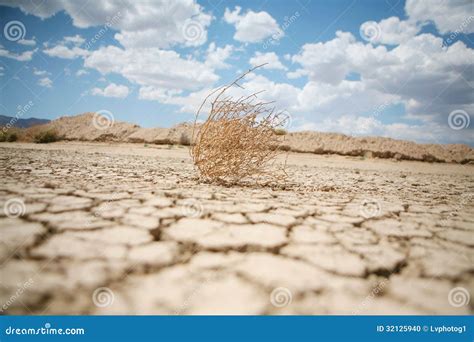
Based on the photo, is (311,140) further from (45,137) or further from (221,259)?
(45,137)

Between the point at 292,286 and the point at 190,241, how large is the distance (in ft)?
1.51

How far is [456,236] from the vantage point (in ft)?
4.56

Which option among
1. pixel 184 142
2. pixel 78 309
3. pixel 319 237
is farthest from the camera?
pixel 184 142

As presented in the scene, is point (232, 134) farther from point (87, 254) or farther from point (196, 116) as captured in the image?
point (87, 254)

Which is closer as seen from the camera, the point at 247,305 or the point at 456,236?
the point at 247,305

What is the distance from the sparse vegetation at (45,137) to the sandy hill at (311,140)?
364 millimetres

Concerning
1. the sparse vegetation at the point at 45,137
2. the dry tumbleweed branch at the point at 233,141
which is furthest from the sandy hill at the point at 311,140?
the dry tumbleweed branch at the point at 233,141

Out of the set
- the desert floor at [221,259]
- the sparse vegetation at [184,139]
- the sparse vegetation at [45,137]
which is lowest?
the desert floor at [221,259]

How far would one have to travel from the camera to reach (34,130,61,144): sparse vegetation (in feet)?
35.0

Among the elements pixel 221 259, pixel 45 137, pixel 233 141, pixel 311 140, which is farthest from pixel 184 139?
pixel 221 259

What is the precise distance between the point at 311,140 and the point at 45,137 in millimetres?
10138

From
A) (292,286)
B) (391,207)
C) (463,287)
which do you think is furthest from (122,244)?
(391,207)

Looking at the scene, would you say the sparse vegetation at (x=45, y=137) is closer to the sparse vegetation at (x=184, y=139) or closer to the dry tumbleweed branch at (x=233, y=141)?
the sparse vegetation at (x=184, y=139)

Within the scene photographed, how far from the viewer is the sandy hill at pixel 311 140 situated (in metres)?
9.64
